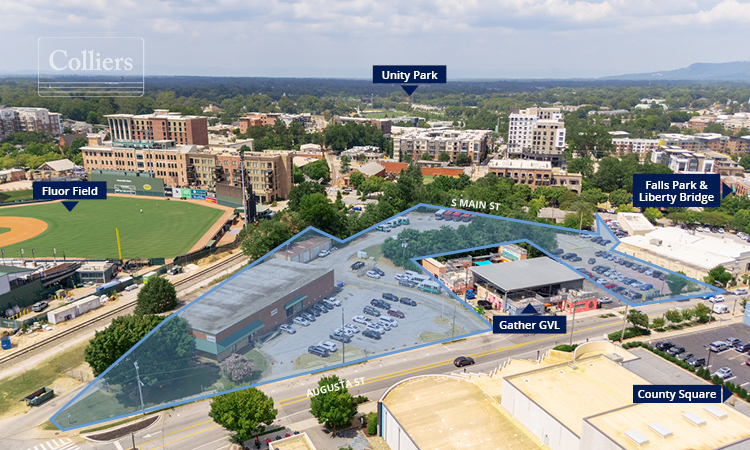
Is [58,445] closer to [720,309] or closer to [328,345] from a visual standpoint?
[328,345]

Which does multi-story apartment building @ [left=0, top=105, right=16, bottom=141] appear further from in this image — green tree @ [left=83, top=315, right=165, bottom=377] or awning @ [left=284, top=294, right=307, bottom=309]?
awning @ [left=284, top=294, right=307, bottom=309]

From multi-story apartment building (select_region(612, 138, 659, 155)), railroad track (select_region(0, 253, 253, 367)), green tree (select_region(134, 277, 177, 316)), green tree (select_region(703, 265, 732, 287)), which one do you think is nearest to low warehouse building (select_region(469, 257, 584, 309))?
green tree (select_region(703, 265, 732, 287))

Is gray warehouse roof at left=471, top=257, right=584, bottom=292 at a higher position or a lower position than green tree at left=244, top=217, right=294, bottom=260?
lower

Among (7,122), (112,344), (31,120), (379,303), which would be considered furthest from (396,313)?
(7,122)

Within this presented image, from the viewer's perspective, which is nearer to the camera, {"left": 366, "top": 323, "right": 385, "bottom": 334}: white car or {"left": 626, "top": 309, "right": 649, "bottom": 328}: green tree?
{"left": 366, "top": 323, "right": 385, "bottom": 334}: white car

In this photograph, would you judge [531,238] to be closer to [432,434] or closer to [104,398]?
[432,434]

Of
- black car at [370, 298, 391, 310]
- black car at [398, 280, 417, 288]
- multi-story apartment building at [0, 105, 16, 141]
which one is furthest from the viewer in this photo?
multi-story apartment building at [0, 105, 16, 141]

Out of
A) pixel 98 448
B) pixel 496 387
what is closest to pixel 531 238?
pixel 496 387
